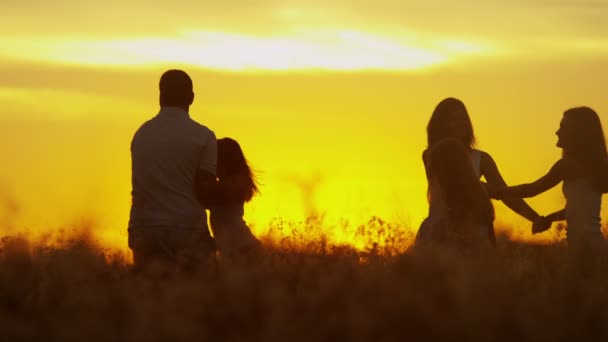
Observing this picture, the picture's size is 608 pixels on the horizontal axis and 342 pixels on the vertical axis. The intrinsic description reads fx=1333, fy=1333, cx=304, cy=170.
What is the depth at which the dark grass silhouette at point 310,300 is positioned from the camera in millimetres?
7051

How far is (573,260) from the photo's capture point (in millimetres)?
9766

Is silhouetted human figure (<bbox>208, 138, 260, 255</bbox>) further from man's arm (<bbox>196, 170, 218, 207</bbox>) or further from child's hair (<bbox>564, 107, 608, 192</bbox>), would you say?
child's hair (<bbox>564, 107, 608, 192</bbox>)

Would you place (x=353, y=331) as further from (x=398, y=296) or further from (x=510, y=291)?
(x=510, y=291)

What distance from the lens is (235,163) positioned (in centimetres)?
1029

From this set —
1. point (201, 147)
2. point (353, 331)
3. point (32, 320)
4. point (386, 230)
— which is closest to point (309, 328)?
point (353, 331)

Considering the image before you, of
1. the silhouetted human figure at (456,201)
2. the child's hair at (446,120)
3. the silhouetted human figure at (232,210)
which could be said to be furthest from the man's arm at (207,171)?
the child's hair at (446,120)

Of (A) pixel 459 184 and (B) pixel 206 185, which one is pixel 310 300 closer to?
(B) pixel 206 185

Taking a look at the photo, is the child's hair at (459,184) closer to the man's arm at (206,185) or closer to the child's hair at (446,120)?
the child's hair at (446,120)

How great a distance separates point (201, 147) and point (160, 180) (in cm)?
38

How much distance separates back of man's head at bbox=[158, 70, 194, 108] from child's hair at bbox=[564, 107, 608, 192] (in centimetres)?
325

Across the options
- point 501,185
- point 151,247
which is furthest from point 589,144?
point 151,247

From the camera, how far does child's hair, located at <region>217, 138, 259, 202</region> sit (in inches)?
400

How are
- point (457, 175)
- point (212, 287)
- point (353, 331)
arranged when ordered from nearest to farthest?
point (353, 331) → point (212, 287) → point (457, 175)

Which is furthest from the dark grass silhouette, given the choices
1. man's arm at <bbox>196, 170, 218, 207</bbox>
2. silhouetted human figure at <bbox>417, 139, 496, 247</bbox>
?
silhouetted human figure at <bbox>417, 139, 496, 247</bbox>
